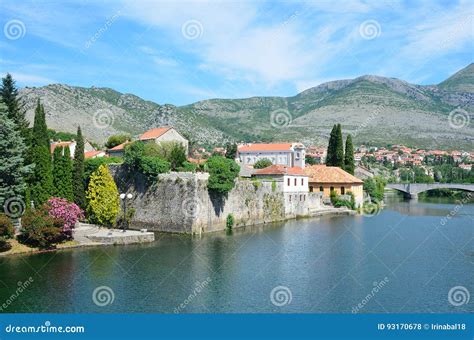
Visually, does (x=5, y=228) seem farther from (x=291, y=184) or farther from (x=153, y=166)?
(x=291, y=184)

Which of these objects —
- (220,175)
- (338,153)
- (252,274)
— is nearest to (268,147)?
(338,153)

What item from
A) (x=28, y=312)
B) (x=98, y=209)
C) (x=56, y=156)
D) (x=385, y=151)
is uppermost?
(x=385, y=151)

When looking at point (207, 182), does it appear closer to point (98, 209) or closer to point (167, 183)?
point (167, 183)

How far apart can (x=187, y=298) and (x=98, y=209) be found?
54.0ft

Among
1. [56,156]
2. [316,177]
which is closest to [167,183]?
[56,156]

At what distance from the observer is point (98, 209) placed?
32.3 meters

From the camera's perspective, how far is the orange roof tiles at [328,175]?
52125 millimetres

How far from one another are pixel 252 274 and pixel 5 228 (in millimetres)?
12506

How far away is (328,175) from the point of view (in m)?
52.8

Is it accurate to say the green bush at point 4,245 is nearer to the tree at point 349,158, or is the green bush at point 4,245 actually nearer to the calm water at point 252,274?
the calm water at point 252,274

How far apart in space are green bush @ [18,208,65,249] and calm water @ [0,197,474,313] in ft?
3.90

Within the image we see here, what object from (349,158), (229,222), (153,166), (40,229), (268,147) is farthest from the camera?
(268,147)

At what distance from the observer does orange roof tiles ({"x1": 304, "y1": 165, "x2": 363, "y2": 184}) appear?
52.1 m

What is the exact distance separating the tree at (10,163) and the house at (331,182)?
31.8 m
